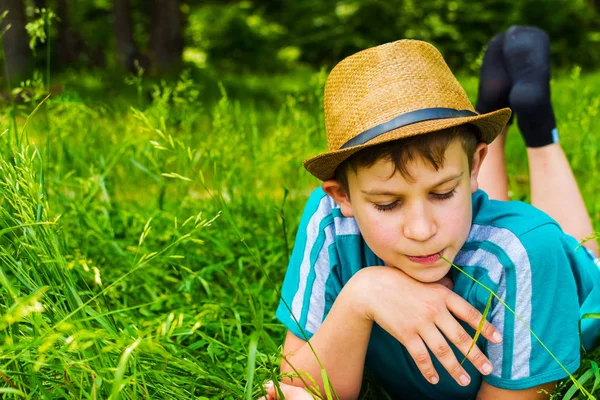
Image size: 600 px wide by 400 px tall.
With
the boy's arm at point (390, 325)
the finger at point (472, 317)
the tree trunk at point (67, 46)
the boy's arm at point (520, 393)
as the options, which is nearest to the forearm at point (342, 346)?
the boy's arm at point (390, 325)

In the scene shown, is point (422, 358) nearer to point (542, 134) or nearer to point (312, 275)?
point (312, 275)

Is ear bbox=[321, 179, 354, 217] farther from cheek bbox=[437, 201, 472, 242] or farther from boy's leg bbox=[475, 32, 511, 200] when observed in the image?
boy's leg bbox=[475, 32, 511, 200]

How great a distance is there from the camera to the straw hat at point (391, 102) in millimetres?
1449

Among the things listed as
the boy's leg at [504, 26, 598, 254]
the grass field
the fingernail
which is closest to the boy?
the fingernail

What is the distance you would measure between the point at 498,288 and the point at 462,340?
0.52 feet

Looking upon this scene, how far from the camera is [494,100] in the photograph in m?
2.67

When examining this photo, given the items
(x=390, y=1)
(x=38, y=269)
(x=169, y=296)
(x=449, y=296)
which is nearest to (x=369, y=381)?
(x=449, y=296)

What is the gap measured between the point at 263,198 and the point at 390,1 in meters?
9.97

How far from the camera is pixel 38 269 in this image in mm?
1486

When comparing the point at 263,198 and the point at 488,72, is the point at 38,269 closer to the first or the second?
the point at 263,198

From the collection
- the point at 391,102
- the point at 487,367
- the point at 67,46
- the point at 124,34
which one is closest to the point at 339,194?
the point at 391,102

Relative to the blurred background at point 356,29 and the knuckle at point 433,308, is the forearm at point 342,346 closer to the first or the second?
the knuckle at point 433,308

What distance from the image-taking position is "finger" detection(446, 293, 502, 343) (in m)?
1.54

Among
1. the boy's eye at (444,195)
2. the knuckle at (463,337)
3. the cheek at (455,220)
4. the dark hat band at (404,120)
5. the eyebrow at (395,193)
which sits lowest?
the knuckle at (463,337)
